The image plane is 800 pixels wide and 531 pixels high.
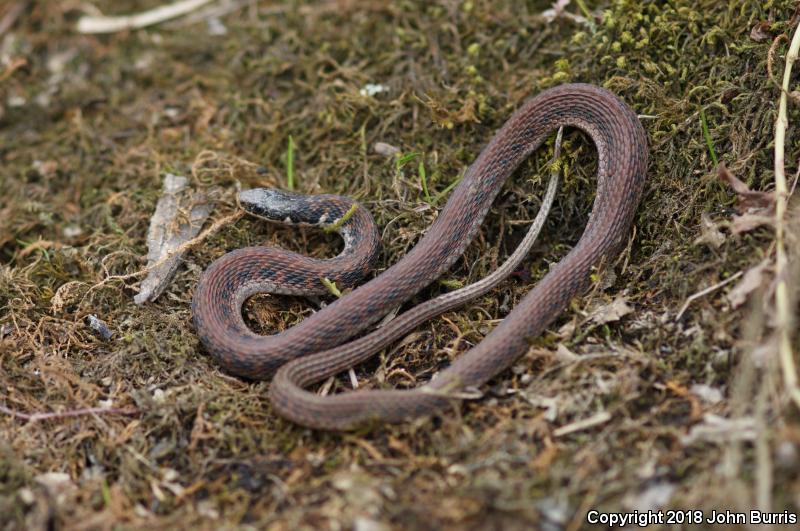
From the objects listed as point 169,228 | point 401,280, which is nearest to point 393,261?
point 401,280

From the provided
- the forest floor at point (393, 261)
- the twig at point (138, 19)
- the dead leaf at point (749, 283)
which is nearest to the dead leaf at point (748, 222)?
the forest floor at point (393, 261)

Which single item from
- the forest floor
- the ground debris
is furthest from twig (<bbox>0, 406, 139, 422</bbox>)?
the ground debris

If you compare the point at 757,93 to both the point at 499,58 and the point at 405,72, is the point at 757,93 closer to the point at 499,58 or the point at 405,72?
the point at 499,58

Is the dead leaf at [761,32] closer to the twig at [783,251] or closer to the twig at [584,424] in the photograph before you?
the twig at [783,251]

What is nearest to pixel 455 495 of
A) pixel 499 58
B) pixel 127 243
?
pixel 127 243

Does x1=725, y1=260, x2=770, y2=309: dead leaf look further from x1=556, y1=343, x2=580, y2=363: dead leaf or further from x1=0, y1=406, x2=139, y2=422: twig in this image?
x1=0, y1=406, x2=139, y2=422: twig
